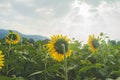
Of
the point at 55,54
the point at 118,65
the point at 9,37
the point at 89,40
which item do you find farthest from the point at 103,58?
the point at 9,37

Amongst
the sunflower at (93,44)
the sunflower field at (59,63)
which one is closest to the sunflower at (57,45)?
the sunflower field at (59,63)

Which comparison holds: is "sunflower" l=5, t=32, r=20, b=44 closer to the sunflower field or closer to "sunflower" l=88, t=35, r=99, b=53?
the sunflower field

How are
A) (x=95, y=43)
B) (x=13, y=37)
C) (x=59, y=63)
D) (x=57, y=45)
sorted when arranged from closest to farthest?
(x=57, y=45) → (x=59, y=63) → (x=95, y=43) → (x=13, y=37)

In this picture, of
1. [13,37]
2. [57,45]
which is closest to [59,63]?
[57,45]

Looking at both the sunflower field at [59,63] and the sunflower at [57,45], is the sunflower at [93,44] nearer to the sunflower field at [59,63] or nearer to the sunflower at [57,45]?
the sunflower field at [59,63]

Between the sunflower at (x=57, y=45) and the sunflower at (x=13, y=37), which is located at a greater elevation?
the sunflower at (x=13, y=37)

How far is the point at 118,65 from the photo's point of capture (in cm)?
510

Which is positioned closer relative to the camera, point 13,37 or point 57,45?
point 57,45

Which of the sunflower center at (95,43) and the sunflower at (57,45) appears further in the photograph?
the sunflower center at (95,43)

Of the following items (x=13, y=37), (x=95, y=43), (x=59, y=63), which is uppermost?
(x=13, y=37)

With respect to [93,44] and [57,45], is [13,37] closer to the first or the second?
[93,44]

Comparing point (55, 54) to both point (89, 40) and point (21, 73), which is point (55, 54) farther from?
point (89, 40)

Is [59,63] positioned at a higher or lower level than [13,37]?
lower

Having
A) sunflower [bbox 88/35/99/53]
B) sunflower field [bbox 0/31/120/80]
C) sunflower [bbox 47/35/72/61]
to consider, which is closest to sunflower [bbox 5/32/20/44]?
sunflower field [bbox 0/31/120/80]
